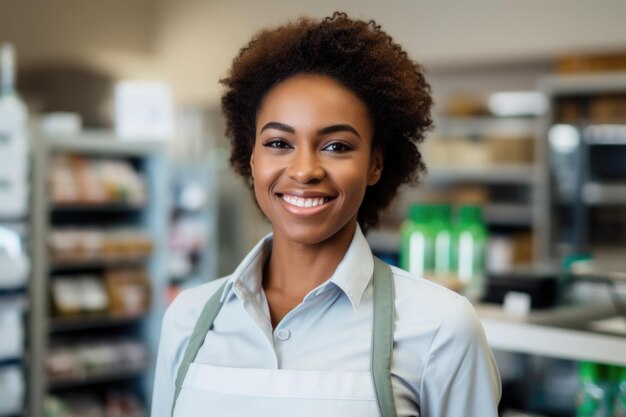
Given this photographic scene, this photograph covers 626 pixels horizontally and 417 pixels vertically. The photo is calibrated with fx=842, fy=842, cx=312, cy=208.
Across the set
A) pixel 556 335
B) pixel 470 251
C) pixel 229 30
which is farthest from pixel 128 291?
pixel 229 30

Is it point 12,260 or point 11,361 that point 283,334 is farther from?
point 11,361

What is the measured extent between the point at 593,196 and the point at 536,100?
1.35 m

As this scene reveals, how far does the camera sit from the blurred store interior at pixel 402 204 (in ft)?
9.21

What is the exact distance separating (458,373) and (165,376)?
2.05ft

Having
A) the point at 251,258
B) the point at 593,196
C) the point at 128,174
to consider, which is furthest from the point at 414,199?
the point at 251,258

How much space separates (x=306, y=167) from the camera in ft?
4.81

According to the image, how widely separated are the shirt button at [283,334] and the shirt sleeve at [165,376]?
11.1 inches

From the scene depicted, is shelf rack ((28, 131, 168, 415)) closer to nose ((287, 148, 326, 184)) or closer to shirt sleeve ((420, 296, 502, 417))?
nose ((287, 148, 326, 184))

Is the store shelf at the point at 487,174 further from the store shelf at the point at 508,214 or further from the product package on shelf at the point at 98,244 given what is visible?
the product package on shelf at the point at 98,244

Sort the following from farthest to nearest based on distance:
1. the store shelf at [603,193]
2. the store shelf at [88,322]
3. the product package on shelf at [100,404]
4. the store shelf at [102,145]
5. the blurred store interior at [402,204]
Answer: the store shelf at [603,193] < the product package on shelf at [100,404] < the store shelf at [88,322] < the store shelf at [102,145] < the blurred store interior at [402,204]

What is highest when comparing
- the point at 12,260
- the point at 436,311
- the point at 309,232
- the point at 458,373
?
the point at 309,232

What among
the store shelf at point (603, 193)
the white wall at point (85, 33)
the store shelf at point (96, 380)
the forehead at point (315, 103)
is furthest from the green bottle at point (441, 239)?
the white wall at point (85, 33)

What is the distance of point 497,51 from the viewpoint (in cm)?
667

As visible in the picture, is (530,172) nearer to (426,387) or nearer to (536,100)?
(536,100)
